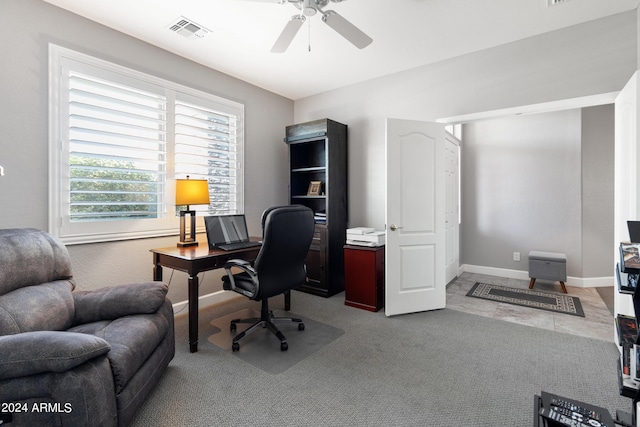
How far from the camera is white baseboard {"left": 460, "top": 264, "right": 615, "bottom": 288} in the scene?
4219 mm

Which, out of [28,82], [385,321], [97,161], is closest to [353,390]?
[385,321]

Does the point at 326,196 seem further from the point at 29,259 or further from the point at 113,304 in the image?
the point at 29,259

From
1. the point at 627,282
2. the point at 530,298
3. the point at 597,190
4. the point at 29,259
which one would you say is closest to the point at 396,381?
the point at 627,282

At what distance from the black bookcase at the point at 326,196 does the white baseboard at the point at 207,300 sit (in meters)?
0.99

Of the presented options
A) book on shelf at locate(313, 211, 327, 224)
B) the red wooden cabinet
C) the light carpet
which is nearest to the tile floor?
the light carpet

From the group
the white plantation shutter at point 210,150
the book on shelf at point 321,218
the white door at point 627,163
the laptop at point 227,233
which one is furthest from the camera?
the book on shelf at point 321,218

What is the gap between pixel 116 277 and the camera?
2.81 m

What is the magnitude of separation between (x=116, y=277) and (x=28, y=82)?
1.74 metres

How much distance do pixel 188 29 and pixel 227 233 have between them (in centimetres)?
197

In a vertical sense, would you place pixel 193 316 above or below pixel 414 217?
below

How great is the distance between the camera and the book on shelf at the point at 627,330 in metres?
1.32

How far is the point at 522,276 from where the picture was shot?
15.1 ft

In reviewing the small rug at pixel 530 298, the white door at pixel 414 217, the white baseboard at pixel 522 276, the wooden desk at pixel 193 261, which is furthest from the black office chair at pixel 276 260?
the white baseboard at pixel 522 276

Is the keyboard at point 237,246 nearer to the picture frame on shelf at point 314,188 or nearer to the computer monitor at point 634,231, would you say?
the picture frame on shelf at point 314,188
